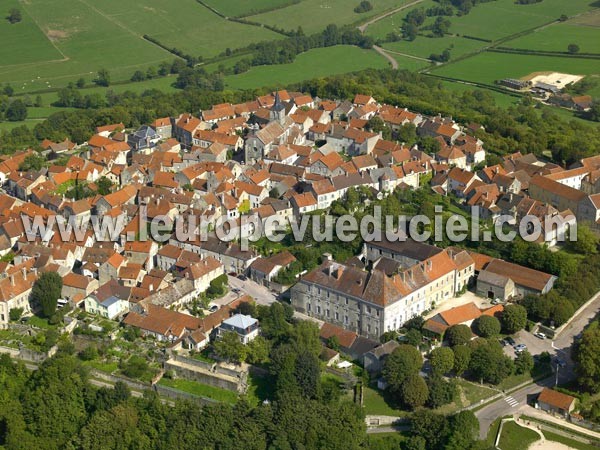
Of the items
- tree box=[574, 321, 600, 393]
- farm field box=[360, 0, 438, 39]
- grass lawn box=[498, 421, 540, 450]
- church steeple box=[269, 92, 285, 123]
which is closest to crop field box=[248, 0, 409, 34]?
farm field box=[360, 0, 438, 39]

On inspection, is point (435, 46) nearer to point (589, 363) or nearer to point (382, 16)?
point (382, 16)

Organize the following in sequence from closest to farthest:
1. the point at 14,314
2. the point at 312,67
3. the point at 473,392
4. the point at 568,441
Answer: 1. the point at 568,441
2. the point at 473,392
3. the point at 14,314
4. the point at 312,67

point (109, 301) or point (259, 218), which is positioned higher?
point (259, 218)

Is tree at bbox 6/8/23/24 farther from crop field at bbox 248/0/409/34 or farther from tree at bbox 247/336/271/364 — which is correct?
tree at bbox 247/336/271/364

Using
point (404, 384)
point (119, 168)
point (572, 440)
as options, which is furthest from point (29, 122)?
point (572, 440)

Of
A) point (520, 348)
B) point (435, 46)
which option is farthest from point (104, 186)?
point (435, 46)

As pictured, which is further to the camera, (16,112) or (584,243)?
(16,112)

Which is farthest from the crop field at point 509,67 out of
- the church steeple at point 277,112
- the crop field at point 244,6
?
the church steeple at point 277,112
